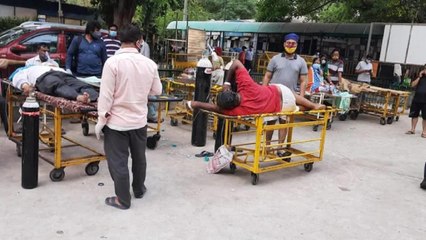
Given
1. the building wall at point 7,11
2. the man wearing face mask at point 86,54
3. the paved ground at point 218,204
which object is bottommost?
the paved ground at point 218,204

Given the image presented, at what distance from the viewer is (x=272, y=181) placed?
17.3 ft

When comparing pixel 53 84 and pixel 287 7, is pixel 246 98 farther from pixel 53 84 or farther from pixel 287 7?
pixel 287 7

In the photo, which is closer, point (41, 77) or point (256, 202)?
point (256, 202)

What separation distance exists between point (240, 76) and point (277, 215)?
5.47 ft

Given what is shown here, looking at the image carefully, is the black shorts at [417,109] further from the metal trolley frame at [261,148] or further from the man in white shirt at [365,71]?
the metal trolley frame at [261,148]

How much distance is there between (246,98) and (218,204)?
127cm

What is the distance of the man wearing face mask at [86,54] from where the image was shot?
6.30 metres

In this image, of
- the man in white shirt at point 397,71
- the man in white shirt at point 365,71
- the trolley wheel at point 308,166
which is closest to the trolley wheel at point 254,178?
the trolley wheel at point 308,166

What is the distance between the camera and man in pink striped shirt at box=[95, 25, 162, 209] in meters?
3.84

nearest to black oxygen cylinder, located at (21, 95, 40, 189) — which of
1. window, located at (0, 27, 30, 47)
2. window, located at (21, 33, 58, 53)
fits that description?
window, located at (21, 33, 58, 53)

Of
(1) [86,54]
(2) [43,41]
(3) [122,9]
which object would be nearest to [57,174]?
(1) [86,54]

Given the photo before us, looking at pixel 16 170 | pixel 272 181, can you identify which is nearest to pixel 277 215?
pixel 272 181

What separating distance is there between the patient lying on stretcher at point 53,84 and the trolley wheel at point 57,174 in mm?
795

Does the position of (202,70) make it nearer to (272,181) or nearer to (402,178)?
(272,181)
